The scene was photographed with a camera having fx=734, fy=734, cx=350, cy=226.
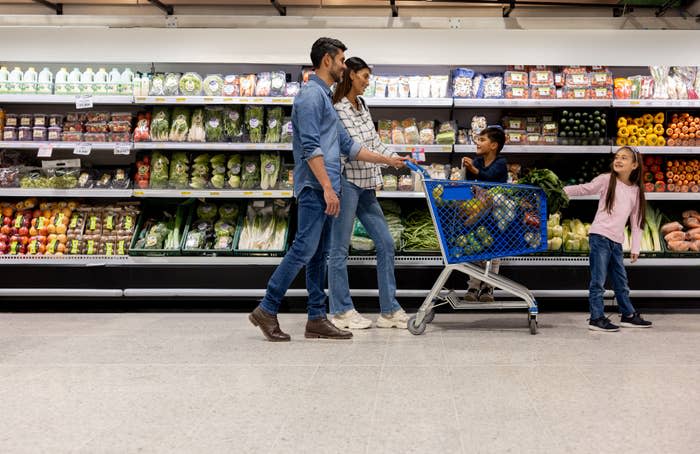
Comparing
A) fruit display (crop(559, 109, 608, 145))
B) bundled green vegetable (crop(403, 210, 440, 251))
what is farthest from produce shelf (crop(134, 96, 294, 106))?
fruit display (crop(559, 109, 608, 145))

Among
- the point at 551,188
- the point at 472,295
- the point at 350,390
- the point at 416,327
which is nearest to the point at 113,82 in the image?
the point at 416,327

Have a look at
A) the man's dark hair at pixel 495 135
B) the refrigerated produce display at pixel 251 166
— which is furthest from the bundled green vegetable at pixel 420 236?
the man's dark hair at pixel 495 135

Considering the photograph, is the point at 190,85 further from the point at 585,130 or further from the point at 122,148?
the point at 585,130

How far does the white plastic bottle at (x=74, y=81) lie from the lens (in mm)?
5625

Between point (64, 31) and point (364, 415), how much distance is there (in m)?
4.53

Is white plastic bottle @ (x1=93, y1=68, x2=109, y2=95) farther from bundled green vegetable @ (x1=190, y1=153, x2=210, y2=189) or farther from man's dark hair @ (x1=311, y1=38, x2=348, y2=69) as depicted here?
man's dark hair @ (x1=311, y1=38, x2=348, y2=69)

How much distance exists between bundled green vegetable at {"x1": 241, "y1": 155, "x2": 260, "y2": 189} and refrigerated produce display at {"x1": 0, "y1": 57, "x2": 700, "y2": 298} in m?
0.01

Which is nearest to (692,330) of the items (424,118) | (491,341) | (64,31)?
(491,341)

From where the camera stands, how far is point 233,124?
18.4 feet

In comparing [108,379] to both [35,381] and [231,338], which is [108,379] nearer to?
[35,381]

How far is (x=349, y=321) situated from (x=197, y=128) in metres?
2.01

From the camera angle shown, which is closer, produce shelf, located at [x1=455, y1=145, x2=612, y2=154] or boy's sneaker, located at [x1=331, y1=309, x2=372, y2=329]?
boy's sneaker, located at [x1=331, y1=309, x2=372, y2=329]

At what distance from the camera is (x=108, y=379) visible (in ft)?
11.1

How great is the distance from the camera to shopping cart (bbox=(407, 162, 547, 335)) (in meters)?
4.34
